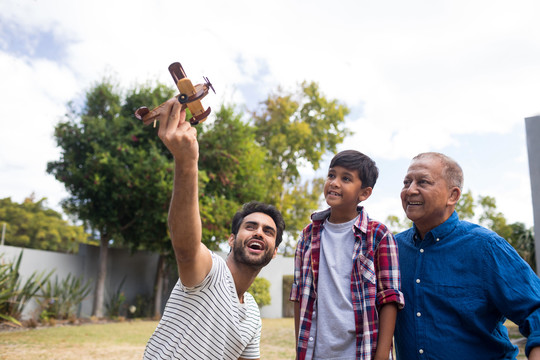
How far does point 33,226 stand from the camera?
121ft

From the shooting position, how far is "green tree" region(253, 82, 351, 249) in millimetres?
26172

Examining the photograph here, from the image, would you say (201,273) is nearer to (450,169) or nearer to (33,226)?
(450,169)

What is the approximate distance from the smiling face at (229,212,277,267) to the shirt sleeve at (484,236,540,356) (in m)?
1.21

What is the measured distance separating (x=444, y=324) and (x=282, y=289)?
64.2ft

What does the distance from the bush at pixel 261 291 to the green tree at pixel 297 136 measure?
6051 mm

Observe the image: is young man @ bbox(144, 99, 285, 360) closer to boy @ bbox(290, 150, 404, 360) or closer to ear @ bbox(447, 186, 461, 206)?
boy @ bbox(290, 150, 404, 360)

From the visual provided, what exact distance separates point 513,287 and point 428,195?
603 mm

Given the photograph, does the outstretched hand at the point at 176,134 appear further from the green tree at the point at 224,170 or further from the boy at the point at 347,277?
the green tree at the point at 224,170

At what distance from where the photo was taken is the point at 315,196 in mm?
28734

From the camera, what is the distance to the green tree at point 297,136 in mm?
26172

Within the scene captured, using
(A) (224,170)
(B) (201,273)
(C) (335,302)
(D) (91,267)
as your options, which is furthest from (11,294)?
(C) (335,302)

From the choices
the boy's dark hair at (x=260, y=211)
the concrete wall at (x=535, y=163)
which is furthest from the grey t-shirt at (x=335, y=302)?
the concrete wall at (x=535, y=163)

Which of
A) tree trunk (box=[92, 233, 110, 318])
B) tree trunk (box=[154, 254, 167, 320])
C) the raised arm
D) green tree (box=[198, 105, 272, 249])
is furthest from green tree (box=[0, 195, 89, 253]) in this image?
the raised arm

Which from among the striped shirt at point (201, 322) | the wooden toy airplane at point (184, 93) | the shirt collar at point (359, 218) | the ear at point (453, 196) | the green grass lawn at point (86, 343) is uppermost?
the wooden toy airplane at point (184, 93)
